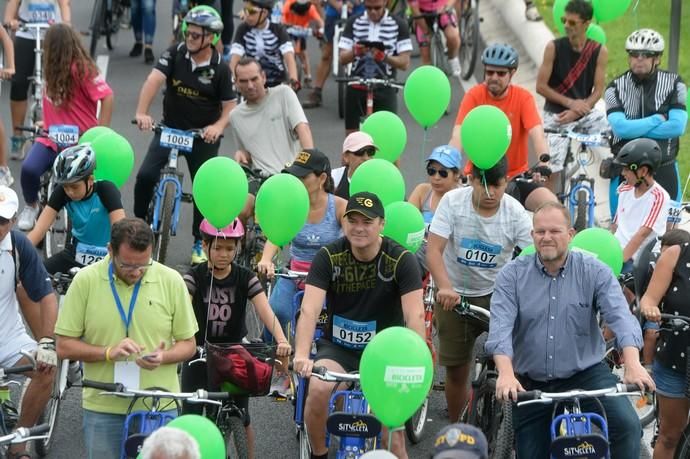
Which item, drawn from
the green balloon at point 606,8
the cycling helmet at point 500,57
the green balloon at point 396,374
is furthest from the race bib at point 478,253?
the green balloon at point 606,8

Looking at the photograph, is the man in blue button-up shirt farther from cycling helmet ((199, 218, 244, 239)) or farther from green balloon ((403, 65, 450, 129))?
green balloon ((403, 65, 450, 129))

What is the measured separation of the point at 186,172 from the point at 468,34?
5.54 meters

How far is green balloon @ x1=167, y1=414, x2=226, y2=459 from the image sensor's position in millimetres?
6573

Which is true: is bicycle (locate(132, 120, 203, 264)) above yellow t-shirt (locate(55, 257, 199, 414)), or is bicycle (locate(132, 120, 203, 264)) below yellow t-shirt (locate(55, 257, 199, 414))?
below

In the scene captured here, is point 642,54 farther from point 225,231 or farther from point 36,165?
point 36,165

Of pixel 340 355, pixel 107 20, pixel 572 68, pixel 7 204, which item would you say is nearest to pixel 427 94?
pixel 572 68

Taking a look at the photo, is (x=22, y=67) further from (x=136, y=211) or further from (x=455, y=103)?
(x=455, y=103)

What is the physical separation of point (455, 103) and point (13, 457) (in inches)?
424

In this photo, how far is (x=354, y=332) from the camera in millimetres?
8516

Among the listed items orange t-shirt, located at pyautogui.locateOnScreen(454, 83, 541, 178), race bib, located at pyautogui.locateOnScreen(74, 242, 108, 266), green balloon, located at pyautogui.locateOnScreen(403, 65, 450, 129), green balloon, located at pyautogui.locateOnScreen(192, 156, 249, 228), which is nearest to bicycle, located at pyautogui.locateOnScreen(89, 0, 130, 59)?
green balloon, located at pyautogui.locateOnScreen(403, 65, 450, 129)

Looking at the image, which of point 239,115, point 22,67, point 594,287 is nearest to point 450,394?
point 594,287

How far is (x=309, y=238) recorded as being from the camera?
9.87 metres

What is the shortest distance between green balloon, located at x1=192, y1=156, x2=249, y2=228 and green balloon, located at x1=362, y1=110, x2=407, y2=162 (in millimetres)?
2205

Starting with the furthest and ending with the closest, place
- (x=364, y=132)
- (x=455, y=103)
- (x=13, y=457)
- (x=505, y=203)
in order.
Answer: (x=455, y=103) → (x=364, y=132) → (x=505, y=203) → (x=13, y=457)
